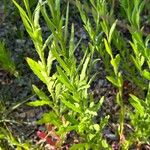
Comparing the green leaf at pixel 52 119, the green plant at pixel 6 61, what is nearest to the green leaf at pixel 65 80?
the green leaf at pixel 52 119

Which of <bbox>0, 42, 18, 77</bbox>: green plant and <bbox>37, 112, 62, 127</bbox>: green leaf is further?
<bbox>0, 42, 18, 77</bbox>: green plant

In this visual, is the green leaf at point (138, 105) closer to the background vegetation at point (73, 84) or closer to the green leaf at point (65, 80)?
the background vegetation at point (73, 84)

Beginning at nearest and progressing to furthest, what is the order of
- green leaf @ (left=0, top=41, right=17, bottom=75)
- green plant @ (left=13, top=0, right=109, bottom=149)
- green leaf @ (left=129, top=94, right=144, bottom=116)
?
1. green plant @ (left=13, top=0, right=109, bottom=149)
2. green leaf @ (left=129, top=94, right=144, bottom=116)
3. green leaf @ (left=0, top=41, right=17, bottom=75)

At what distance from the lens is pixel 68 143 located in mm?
1361

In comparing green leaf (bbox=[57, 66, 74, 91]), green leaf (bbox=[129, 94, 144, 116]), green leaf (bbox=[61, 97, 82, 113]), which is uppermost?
green leaf (bbox=[57, 66, 74, 91])

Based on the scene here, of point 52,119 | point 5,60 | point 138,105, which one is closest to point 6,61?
point 5,60

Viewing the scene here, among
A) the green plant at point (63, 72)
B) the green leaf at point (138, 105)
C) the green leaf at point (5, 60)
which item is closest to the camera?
the green plant at point (63, 72)

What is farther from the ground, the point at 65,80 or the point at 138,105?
the point at 65,80

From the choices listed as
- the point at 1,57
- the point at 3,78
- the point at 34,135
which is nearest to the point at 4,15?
the point at 3,78

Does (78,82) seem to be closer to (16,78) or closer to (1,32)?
(16,78)

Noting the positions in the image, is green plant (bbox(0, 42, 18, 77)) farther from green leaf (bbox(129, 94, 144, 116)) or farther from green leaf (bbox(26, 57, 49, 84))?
green leaf (bbox(129, 94, 144, 116))

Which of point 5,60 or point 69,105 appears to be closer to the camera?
point 69,105

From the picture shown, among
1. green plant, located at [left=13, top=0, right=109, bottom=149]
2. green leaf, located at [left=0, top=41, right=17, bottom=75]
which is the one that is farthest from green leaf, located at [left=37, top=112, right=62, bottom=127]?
green leaf, located at [left=0, top=41, right=17, bottom=75]

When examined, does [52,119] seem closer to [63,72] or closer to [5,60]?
[63,72]
